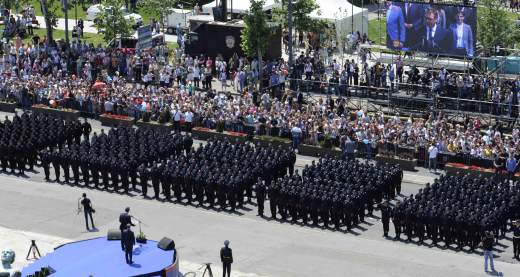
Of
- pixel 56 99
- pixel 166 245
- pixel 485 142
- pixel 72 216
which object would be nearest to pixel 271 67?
pixel 56 99

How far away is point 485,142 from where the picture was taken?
1780 inches

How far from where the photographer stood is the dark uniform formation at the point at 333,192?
39.9 meters

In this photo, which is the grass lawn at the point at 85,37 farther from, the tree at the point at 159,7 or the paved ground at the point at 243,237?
the paved ground at the point at 243,237

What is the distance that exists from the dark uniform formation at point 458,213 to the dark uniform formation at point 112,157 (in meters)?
10.3

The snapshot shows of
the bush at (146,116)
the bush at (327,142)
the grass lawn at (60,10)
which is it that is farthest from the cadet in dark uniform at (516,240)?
the grass lawn at (60,10)

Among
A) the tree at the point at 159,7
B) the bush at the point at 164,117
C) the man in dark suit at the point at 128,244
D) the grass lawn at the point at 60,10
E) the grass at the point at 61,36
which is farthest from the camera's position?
the grass lawn at the point at 60,10

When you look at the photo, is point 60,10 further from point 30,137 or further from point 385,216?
point 385,216

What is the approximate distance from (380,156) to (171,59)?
17198mm

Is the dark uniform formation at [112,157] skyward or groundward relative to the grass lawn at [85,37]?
groundward

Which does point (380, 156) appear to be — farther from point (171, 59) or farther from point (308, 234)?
point (171, 59)

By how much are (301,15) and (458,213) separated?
2141 centimetres

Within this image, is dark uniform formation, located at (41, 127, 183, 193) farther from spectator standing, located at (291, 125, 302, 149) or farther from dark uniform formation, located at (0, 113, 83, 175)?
spectator standing, located at (291, 125, 302, 149)

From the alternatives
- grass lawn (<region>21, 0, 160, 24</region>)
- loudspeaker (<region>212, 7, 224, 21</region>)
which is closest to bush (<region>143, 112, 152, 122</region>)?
loudspeaker (<region>212, 7, 224, 21</region>)

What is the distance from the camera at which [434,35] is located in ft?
164
